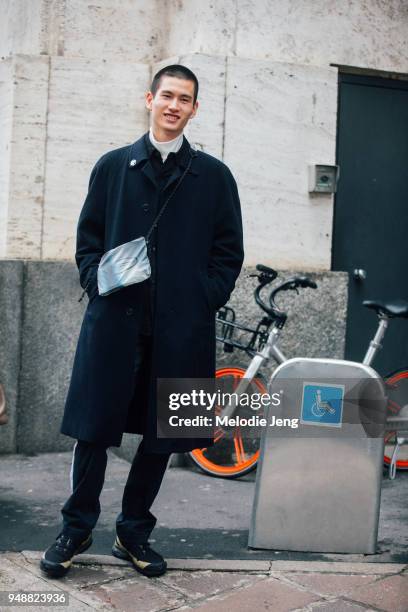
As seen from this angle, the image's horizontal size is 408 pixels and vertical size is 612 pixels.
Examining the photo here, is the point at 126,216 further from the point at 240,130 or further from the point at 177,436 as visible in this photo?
the point at 240,130

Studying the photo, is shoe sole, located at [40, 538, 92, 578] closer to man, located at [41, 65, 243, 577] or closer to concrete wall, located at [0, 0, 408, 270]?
man, located at [41, 65, 243, 577]

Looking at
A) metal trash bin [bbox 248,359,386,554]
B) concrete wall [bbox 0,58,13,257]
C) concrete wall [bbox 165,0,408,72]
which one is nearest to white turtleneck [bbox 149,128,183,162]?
metal trash bin [bbox 248,359,386,554]

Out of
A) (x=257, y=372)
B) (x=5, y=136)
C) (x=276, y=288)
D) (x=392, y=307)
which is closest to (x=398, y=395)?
(x=392, y=307)

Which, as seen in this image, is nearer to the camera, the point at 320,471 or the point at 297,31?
the point at 320,471

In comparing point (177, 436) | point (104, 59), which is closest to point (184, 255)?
point (177, 436)

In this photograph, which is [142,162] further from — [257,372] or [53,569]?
[257,372]

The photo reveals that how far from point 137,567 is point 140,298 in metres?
1.21

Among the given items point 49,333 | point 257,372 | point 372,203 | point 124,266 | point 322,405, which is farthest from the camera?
point 372,203

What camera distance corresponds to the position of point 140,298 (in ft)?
13.1

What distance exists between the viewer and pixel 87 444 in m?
3.98

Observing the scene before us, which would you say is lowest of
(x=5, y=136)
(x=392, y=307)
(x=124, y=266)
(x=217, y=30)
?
(x=392, y=307)

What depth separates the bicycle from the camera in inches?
234

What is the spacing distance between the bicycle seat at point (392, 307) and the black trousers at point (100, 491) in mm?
2376

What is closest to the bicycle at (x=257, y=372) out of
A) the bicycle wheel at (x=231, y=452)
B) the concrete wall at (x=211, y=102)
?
the bicycle wheel at (x=231, y=452)
